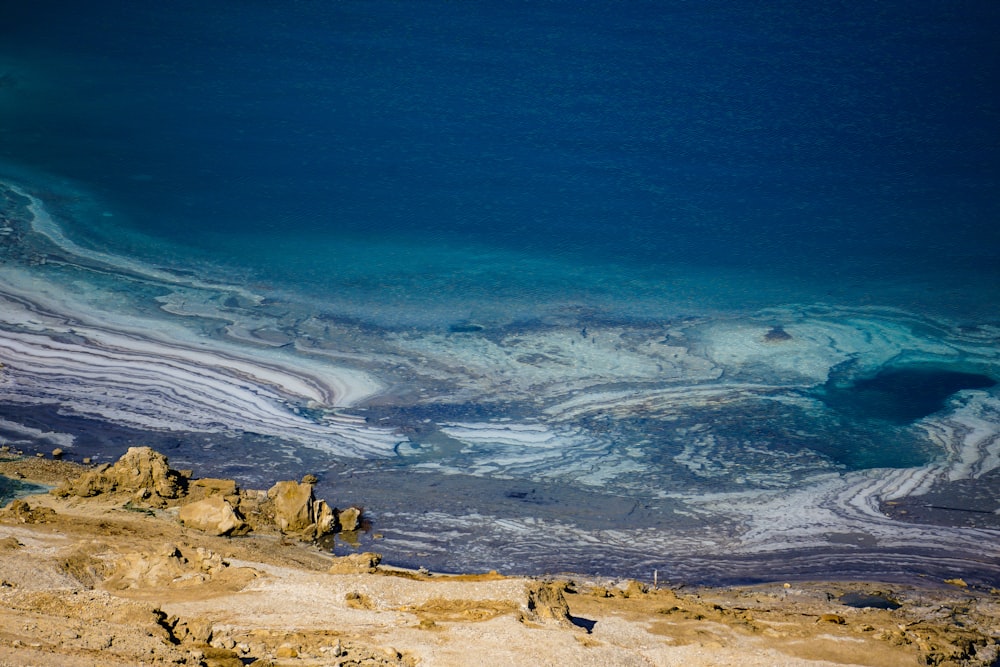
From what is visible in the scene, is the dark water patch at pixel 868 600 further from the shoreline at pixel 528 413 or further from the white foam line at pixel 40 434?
the white foam line at pixel 40 434

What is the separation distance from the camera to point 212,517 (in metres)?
5.68

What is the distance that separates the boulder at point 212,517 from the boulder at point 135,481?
251 mm

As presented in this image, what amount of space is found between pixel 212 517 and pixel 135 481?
2.17ft

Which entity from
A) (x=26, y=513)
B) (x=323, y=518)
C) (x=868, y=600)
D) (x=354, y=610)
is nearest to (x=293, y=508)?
(x=323, y=518)

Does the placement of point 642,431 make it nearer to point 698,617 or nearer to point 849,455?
point 849,455

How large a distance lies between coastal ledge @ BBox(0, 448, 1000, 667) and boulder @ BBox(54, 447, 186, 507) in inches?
1.2

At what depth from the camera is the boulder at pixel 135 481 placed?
5.87 m

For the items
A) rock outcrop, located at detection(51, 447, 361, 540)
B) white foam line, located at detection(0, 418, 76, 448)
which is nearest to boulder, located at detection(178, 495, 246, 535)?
rock outcrop, located at detection(51, 447, 361, 540)

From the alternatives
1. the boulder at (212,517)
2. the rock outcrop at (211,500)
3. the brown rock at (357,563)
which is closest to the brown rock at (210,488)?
the rock outcrop at (211,500)

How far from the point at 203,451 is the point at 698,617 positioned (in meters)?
3.98

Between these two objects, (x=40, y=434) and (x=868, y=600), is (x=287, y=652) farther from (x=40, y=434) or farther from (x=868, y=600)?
(x=40, y=434)

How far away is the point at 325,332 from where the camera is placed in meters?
9.24

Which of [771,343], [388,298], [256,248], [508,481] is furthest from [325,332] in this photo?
[771,343]

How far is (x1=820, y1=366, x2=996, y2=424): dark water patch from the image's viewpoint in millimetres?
8023
